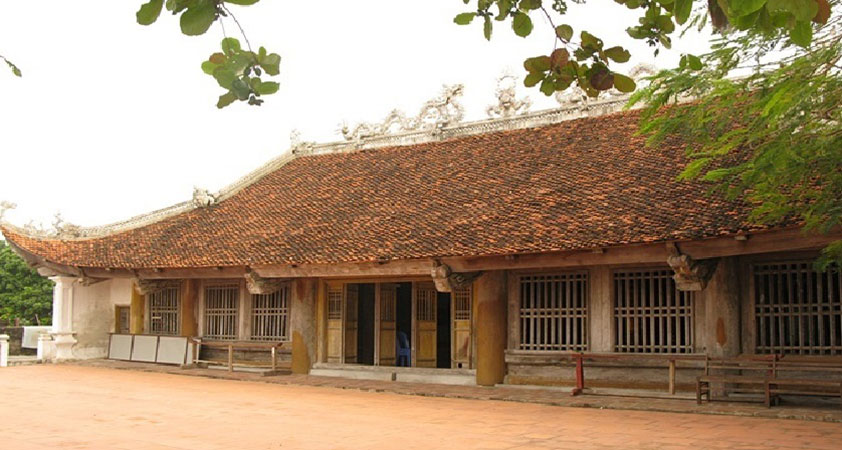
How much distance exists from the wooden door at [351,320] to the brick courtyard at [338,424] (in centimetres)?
294

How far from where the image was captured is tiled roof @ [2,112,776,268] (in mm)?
11898

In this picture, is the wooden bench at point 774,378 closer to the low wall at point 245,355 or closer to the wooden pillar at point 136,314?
the low wall at point 245,355

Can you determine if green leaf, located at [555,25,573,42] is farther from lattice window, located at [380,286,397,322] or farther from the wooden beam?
lattice window, located at [380,286,397,322]

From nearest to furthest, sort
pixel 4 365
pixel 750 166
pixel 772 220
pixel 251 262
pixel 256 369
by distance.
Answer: pixel 750 166, pixel 772 220, pixel 251 262, pixel 256 369, pixel 4 365

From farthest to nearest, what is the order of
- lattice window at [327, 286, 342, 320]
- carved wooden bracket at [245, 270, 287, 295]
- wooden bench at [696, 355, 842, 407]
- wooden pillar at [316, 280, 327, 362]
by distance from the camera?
lattice window at [327, 286, 342, 320], wooden pillar at [316, 280, 327, 362], carved wooden bracket at [245, 270, 287, 295], wooden bench at [696, 355, 842, 407]

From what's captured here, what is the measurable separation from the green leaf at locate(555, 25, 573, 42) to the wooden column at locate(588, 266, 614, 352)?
9.40 m

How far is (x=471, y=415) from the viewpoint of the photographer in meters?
10.2

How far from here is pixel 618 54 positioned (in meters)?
3.75

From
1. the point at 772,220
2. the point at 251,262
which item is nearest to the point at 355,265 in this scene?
the point at 251,262

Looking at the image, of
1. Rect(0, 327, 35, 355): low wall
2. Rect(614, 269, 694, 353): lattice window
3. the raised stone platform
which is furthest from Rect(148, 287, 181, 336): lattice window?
Rect(614, 269, 694, 353): lattice window

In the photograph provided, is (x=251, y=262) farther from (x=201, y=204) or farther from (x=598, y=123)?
(x=598, y=123)

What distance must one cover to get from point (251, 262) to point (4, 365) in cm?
665

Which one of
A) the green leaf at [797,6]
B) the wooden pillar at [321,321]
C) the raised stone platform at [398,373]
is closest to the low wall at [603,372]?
the raised stone platform at [398,373]

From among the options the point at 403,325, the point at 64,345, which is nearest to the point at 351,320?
the point at 403,325
